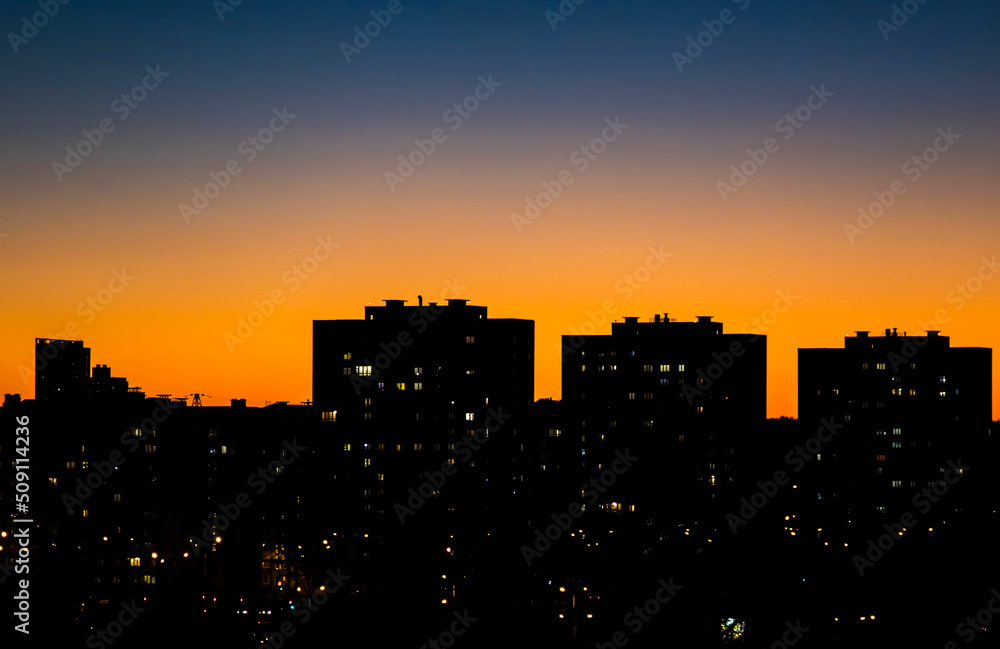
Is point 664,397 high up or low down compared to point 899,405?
up

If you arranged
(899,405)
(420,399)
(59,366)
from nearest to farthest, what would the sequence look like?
(420,399), (899,405), (59,366)

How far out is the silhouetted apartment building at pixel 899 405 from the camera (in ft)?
295

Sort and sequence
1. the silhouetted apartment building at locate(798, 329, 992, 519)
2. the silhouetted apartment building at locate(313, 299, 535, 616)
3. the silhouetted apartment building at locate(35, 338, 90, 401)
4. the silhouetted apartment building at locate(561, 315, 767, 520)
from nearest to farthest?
the silhouetted apartment building at locate(313, 299, 535, 616)
the silhouetted apartment building at locate(561, 315, 767, 520)
the silhouetted apartment building at locate(798, 329, 992, 519)
the silhouetted apartment building at locate(35, 338, 90, 401)

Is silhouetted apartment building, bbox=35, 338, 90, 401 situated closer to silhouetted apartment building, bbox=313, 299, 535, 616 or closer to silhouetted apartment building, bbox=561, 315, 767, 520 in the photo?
silhouetted apartment building, bbox=313, 299, 535, 616

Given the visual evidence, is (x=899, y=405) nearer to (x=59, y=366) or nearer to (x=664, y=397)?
(x=664, y=397)

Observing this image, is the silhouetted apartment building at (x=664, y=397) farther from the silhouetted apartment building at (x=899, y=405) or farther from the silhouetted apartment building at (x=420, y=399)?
the silhouetted apartment building at (x=420, y=399)

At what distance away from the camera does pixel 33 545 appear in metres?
58.4

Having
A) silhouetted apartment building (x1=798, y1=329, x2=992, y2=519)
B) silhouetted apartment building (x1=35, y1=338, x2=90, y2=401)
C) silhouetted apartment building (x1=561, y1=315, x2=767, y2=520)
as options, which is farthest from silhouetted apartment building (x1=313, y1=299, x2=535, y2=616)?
silhouetted apartment building (x1=35, y1=338, x2=90, y2=401)

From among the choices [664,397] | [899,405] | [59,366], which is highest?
[59,366]

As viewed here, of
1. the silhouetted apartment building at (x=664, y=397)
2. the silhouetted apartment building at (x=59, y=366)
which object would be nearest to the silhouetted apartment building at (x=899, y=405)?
the silhouetted apartment building at (x=664, y=397)

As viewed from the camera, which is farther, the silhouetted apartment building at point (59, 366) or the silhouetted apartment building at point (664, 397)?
the silhouetted apartment building at point (59, 366)

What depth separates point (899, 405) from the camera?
3639 inches

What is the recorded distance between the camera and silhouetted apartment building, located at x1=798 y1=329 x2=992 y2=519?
89.9 meters

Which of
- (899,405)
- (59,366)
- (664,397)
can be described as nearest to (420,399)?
(664,397)
